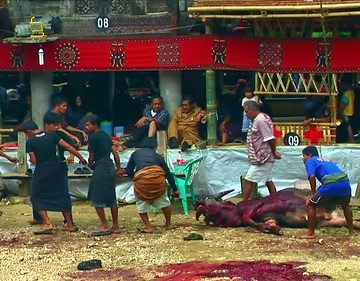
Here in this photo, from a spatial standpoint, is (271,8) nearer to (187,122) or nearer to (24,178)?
(187,122)

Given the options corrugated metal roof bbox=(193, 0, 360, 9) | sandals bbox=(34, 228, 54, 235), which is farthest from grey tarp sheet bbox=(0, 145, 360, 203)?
sandals bbox=(34, 228, 54, 235)

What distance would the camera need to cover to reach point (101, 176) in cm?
1462

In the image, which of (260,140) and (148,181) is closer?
(148,181)

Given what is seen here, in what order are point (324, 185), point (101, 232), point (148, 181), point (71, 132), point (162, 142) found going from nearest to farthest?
point (324, 185), point (148, 181), point (101, 232), point (162, 142), point (71, 132)

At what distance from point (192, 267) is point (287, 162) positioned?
5.85 m

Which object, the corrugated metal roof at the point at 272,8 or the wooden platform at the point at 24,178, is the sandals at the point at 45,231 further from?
the corrugated metal roof at the point at 272,8

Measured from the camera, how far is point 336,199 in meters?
13.9

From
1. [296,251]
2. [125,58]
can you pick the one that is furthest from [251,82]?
[296,251]

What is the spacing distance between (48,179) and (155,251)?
2.44 metres

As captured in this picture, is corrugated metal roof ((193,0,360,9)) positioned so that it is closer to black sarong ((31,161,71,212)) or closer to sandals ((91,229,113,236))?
black sarong ((31,161,71,212))

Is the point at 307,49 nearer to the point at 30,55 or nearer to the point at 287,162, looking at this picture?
the point at 287,162

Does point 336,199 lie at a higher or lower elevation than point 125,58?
lower

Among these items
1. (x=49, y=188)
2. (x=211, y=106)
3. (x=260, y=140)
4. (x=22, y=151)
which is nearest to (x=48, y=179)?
(x=49, y=188)

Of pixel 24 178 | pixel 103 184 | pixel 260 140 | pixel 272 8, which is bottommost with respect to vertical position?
pixel 24 178
